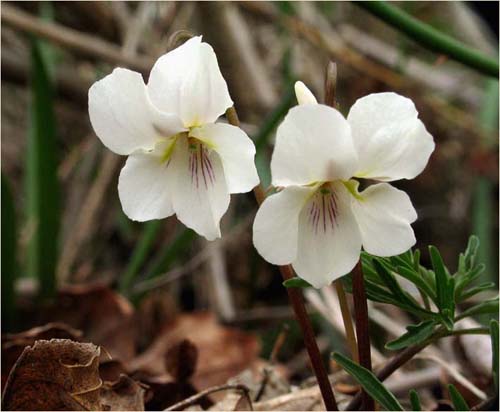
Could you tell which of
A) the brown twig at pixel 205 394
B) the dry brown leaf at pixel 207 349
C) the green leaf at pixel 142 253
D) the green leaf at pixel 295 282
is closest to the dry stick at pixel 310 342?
the green leaf at pixel 295 282

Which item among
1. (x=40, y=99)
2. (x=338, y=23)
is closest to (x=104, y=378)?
(x=40, y=99)

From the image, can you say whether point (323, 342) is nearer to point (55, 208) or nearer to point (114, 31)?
point (55, 208)

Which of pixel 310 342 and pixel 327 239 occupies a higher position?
pixel 327 239

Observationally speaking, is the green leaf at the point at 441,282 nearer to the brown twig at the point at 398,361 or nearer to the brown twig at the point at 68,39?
the brown twig at the point at 398,361

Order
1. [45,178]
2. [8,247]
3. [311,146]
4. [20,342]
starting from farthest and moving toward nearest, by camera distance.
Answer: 1. [45,178]
2. [8,247]
3. [20,342]
4. [311,146]

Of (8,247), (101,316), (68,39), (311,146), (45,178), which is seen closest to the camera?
(311,146)

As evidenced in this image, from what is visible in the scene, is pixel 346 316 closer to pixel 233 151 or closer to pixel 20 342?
pixel 233 151

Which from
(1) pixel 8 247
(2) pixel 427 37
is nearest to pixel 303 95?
(2) pixel 427 37
